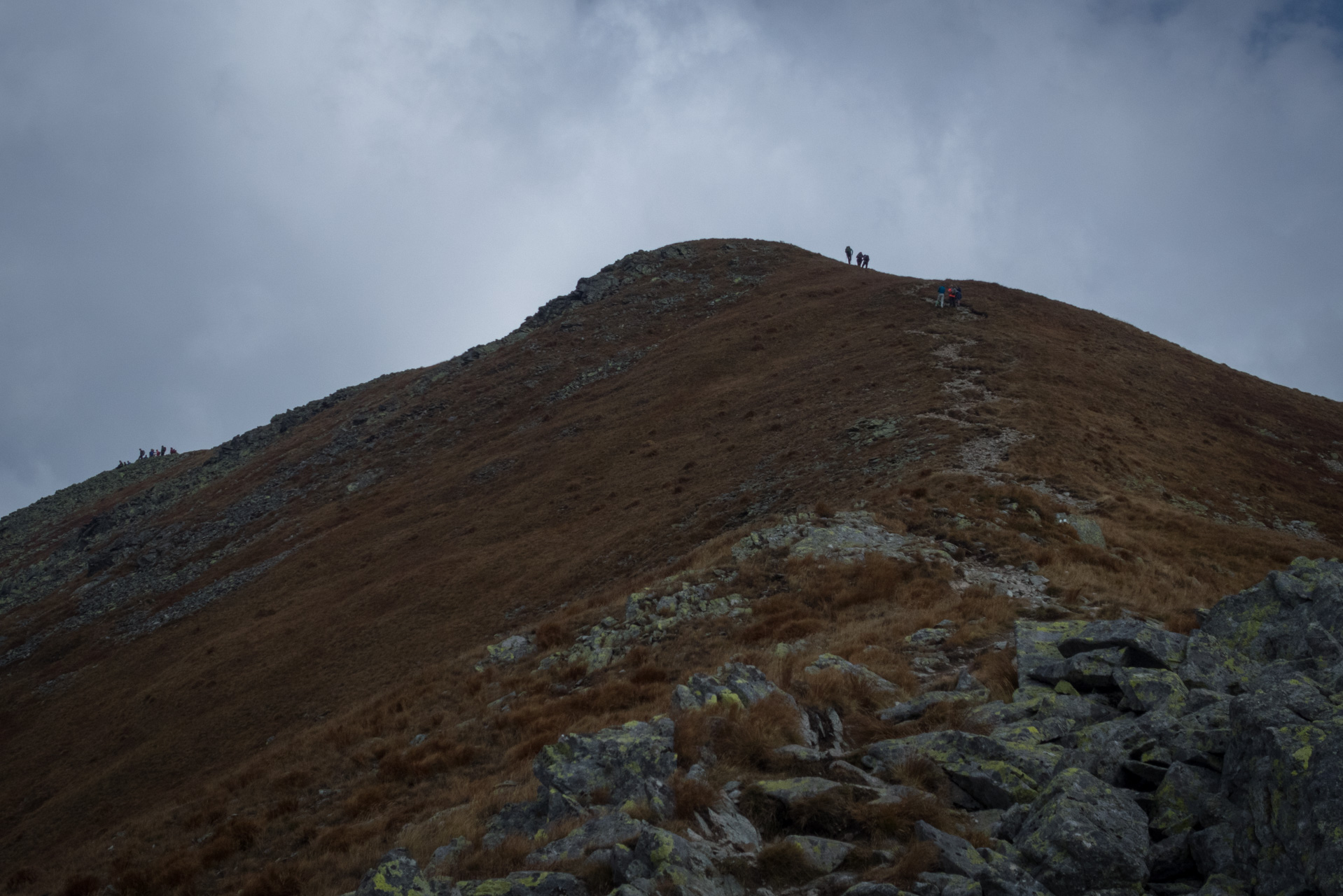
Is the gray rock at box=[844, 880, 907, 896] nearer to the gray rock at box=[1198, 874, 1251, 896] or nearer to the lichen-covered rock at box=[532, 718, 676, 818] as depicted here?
the gray rock at box=[1198, 874, 1251, 896]

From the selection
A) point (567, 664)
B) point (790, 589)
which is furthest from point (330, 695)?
point (790, 589)

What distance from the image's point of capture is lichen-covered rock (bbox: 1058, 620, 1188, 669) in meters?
11.4

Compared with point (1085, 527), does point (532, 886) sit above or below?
below

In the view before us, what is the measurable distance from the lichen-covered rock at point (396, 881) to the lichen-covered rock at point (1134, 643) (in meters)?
10.8

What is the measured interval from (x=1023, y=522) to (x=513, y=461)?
122 ft

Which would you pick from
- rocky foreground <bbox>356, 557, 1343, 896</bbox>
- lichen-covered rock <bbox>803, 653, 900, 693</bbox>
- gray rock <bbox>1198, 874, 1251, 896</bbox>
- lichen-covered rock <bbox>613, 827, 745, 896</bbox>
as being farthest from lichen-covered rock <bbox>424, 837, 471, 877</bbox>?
gray rock <bbox>1198, 874, 1251, 896</bbox>

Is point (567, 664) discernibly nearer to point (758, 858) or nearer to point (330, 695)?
point (758, 858)

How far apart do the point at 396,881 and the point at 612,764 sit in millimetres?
3569

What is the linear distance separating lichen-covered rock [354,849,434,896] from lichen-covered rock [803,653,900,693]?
771 centimetres

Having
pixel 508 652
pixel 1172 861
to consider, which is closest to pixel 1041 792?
pixel 1172 861

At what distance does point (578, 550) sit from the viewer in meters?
34.0

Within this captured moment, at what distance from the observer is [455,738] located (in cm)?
1714

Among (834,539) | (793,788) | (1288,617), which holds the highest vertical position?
(834,539)

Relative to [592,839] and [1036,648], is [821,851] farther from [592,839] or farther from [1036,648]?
[1036,648]
